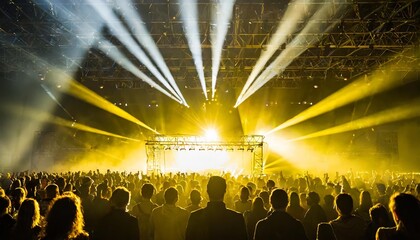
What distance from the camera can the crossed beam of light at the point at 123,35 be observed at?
12698 millimetres

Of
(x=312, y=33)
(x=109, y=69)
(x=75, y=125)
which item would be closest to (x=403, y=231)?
(x=312, y=33)

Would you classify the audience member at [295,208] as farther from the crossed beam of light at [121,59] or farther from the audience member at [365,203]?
the crossed beam of light at [121,59]

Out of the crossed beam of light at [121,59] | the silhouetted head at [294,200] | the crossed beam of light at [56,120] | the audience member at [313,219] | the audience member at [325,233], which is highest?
the crossed beam of light at [121,59]

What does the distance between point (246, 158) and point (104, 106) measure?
1002 cm

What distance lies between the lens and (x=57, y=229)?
2.66 meters

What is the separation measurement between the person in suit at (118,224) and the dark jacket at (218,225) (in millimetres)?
871

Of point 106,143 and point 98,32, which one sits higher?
point 98,32

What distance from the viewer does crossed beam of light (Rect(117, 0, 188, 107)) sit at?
12887mm

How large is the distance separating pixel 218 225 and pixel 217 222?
0.03 m

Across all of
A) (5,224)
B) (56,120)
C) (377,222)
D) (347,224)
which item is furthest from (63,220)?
(56,120)

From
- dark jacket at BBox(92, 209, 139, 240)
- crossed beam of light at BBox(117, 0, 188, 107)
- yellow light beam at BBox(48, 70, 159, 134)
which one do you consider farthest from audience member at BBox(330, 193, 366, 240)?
yellow light beam at BBox(48, 70, 159, 134)

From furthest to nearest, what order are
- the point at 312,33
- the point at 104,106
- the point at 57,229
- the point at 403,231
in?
the point at 104,106 → the point at 312,33 → the point at 403,231 → the point at 57,229

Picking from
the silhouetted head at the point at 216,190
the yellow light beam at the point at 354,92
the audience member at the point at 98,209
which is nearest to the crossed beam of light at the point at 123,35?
the audience member at the point at 98,209

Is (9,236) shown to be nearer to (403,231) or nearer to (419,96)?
(403,231)
